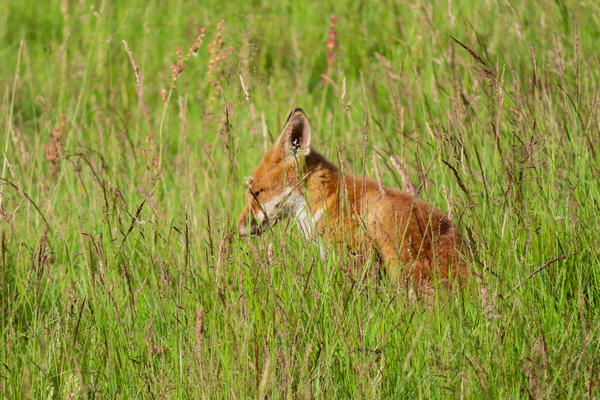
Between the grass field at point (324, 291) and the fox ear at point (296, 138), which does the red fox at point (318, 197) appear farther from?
the grass field at point (324, 291)

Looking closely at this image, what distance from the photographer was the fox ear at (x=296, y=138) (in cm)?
458

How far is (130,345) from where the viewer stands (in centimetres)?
309

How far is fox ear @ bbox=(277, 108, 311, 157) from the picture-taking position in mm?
4579

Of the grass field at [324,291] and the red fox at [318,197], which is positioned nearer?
the grass field at [324,291]

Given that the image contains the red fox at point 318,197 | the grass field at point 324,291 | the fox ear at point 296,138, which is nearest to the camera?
the grass field at point 324,291

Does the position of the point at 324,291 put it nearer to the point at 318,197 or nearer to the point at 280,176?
the point at 318,197

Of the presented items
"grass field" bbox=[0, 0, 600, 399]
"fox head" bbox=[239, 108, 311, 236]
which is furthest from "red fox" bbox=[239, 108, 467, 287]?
"grass field" bbox=[0, 0, 600, 399]

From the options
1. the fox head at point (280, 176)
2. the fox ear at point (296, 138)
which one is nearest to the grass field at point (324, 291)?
the fox head at point (280, 176)

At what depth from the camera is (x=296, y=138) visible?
15.4 feet

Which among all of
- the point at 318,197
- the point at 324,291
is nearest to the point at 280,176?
the point at 318,197

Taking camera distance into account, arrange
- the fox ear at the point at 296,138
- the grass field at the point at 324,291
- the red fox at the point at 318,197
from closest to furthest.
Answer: the grass field at the point at 324,291 < the red fox at the point at 318,197 < the fox ear at the point at 296,138

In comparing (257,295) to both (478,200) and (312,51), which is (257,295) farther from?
(312,51)

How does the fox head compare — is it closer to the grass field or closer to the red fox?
the red fox

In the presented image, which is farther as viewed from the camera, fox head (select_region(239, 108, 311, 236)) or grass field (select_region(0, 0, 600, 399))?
fox head (select_region(239, 108, 311, 236))
